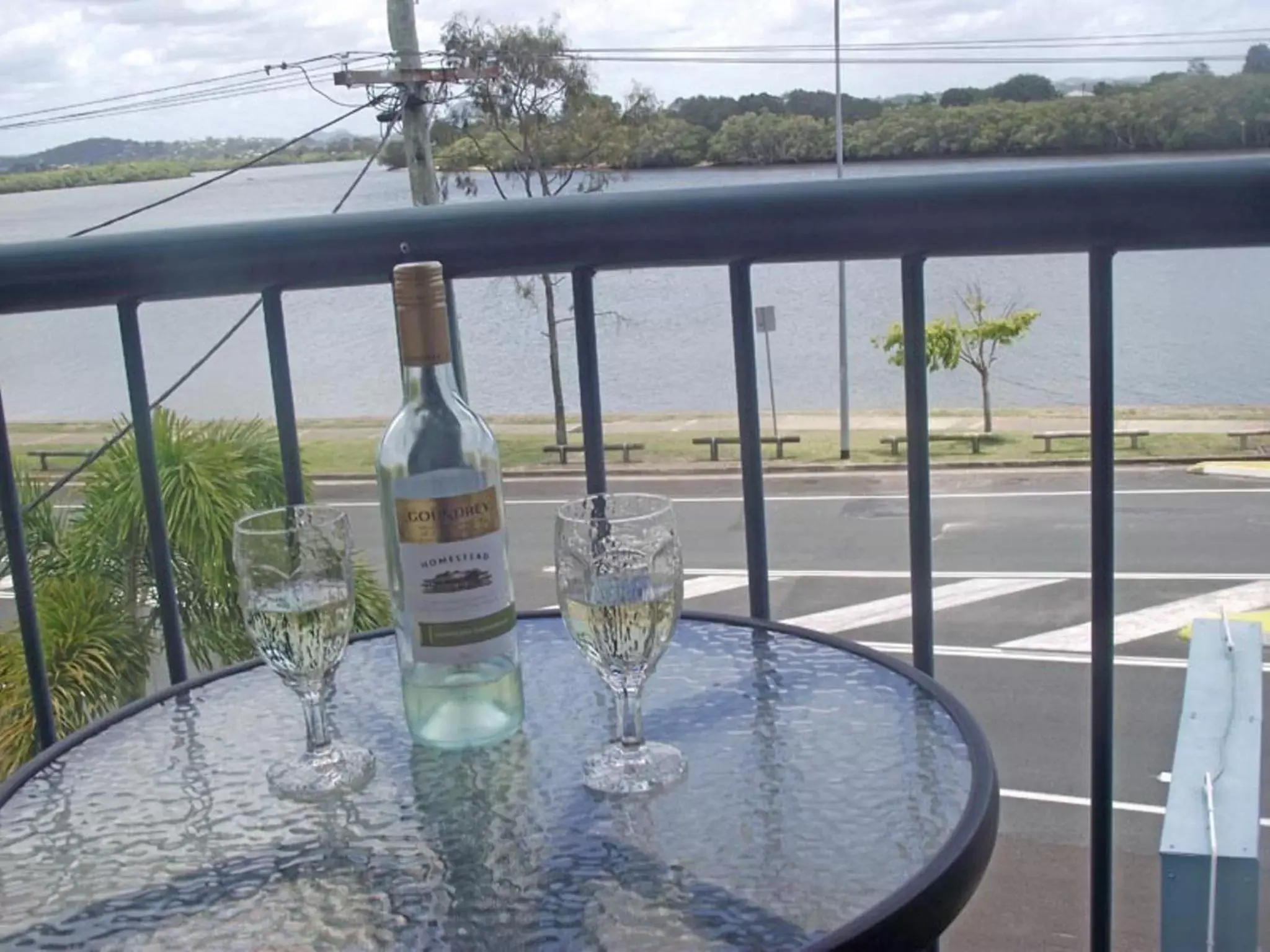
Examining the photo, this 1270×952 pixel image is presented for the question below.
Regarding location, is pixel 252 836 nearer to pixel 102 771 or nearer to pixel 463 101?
pixel 102 771

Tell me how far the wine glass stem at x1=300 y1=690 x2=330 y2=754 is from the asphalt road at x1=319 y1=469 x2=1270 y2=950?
9.28 ft

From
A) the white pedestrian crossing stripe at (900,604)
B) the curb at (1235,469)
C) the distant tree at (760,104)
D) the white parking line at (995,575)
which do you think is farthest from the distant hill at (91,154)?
the curb at (1235,469)

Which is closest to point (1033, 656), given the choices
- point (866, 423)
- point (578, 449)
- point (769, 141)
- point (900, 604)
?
point (900, 604)

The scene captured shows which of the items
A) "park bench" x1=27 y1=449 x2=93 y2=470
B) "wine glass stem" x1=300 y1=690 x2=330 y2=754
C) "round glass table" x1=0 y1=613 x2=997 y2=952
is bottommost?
"park bench" x1=27 y1=449 x2=93 y2=470

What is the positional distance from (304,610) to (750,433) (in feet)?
1.89

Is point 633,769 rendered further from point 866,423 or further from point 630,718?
point 866,423

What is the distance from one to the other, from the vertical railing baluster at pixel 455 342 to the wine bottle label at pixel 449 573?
0.29 ft

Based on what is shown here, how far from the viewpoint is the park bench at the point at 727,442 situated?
16688 mm

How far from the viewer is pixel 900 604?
35.9 ft

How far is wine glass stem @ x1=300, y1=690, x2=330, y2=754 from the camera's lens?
2.92ft

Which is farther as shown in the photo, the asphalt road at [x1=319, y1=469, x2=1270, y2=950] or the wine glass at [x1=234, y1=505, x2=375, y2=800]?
the asphalt road at [x1=319, y1=469, x2=1270, y2=950]

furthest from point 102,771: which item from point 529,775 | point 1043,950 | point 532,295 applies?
point 532,295

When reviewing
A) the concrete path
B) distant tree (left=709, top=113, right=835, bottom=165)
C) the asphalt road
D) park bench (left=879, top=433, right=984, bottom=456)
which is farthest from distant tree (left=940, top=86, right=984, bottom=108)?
park bench (left=879, top=433, right=984, bottom=456)

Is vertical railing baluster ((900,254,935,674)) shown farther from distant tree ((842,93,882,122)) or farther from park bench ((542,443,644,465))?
park bench ((542,443,644,465))
